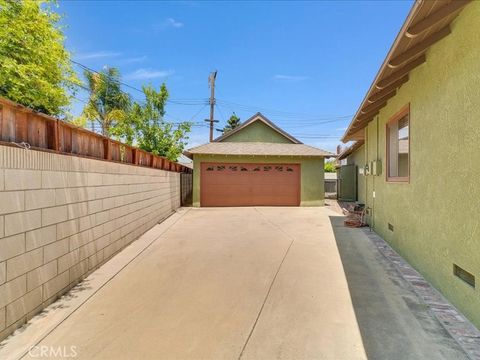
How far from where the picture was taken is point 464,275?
333 cm

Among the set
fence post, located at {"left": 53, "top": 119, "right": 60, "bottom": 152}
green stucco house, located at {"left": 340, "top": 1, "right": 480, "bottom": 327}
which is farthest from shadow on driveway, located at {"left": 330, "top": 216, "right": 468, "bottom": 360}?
fence post, located at {"left": 53, "top": 119, "right": 60, "bottom": 152}

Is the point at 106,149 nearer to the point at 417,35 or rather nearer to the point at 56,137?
the point at 56,137

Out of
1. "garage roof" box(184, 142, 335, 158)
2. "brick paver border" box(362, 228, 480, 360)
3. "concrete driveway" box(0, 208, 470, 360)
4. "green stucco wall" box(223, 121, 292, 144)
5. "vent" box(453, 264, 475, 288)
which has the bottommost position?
"concrete driveway" box(0, 208, 470, 360)

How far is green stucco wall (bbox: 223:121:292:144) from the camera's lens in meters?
18.0

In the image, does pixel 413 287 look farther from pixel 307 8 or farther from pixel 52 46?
pixel 52 46

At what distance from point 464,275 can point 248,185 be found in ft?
41.2

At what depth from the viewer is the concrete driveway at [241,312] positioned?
2.67 m

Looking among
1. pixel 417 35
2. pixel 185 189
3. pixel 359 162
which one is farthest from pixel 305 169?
pixel 417 35

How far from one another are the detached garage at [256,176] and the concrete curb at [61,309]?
30.3ft

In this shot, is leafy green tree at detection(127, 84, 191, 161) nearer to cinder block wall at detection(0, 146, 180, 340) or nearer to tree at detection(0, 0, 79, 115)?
tree at detection(0, 0, 79, 115)

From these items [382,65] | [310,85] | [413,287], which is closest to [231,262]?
[413,287]

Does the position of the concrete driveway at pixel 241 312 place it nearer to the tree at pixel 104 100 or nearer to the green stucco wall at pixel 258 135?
the green stucco wall at pixel 258 135

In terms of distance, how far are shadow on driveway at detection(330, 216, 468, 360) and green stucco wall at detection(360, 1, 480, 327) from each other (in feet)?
1.49

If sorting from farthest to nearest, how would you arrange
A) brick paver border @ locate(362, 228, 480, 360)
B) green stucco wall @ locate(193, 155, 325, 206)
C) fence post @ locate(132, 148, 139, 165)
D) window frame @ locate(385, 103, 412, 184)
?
green stucco wall @ locate(193, 155, 325, 206) → fence post @ locate(132, 148, 139, 165) → window frame @ locate(385, 103, 412, 184) → brick paver border @ locate(362, 228, 480, 360)
